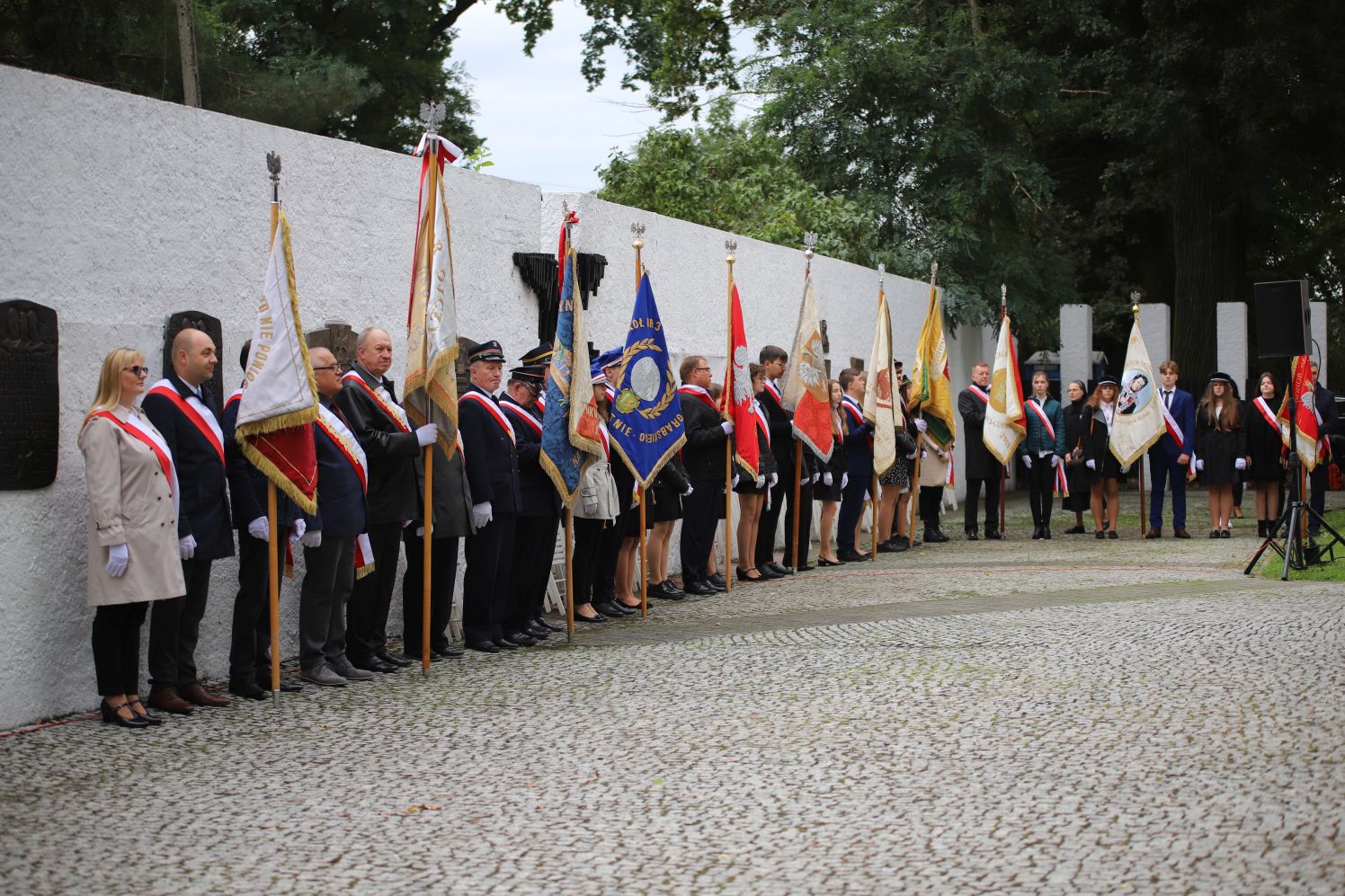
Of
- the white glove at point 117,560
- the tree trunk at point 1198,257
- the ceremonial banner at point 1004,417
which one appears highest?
the tree trunk at point 1198,257

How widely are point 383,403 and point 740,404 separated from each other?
163 inches

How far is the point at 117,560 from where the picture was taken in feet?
21.5

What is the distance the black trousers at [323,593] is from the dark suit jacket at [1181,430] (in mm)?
10792

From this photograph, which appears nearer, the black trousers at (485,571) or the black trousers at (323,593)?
→ the black trousers at (323,593)

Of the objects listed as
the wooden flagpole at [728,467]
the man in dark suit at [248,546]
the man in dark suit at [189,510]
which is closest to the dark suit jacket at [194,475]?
the man in dark suit at [189,510]

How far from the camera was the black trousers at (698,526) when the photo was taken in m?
11.7

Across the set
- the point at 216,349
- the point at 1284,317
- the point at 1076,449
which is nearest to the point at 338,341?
the point at 216,349

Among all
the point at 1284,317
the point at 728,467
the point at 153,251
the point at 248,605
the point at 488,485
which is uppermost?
the point at 1284,317

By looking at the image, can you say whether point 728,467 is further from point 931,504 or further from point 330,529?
point 931,504

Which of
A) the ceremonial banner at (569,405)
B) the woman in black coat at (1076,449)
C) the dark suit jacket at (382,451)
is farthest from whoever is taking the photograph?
the woman in black coat at (1076,449)

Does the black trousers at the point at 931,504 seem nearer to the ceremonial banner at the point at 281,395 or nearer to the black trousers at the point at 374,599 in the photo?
the black trousers at the point at 374,599

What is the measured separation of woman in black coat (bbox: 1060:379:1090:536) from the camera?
1622 cm

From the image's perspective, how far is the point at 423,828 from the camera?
5.03 m

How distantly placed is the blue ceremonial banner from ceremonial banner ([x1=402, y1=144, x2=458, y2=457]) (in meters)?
2.09
